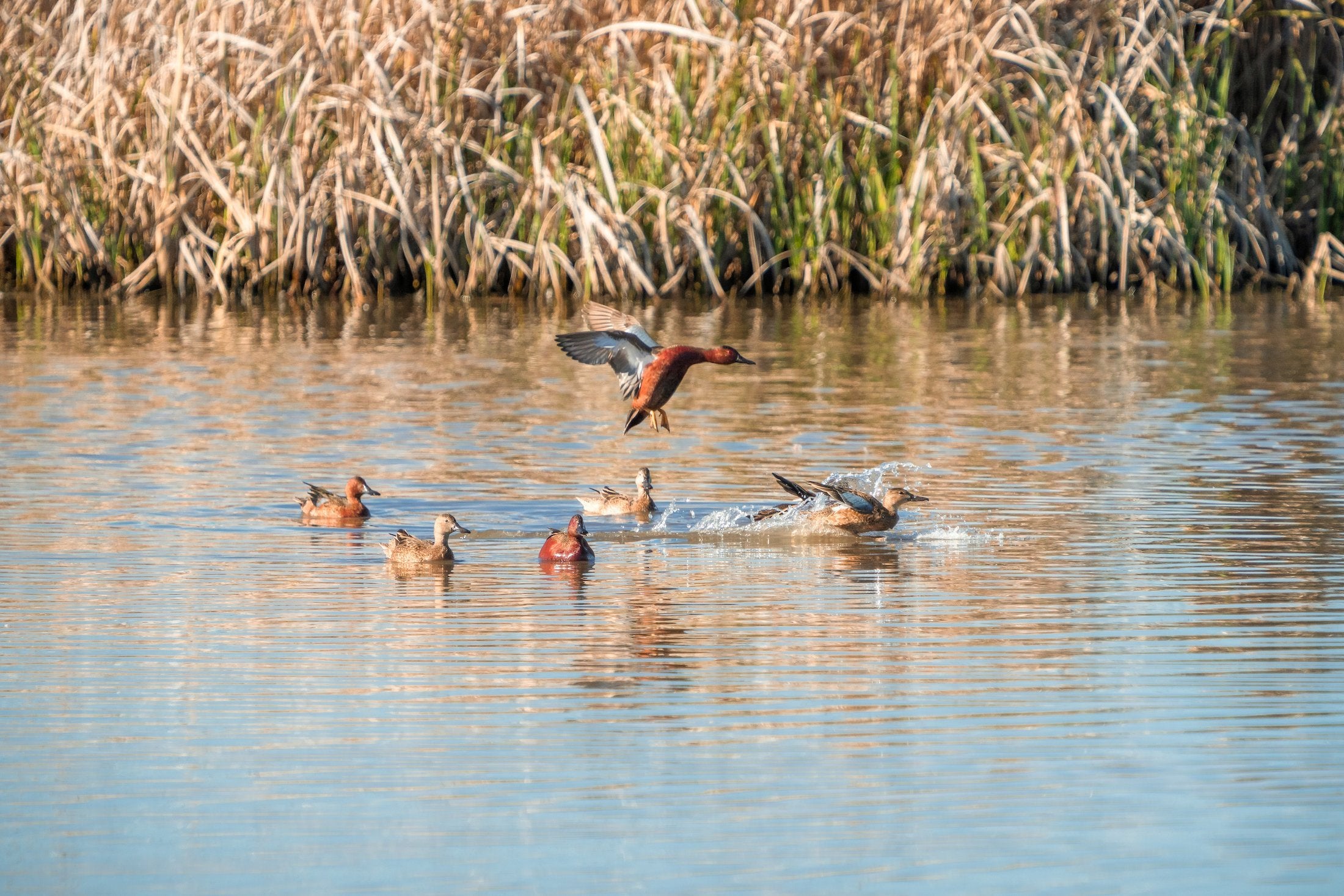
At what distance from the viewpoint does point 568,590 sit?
7.70m

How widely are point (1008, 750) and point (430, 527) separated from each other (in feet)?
14.4

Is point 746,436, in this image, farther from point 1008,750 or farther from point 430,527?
point 1008,750

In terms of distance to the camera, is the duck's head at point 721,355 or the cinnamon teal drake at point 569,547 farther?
the duck's head at point 721,355

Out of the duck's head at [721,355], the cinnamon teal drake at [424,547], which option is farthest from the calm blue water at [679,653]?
the duck's head at [721,355]

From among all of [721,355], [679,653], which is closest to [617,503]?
[721,355]

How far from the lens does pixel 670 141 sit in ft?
60.0

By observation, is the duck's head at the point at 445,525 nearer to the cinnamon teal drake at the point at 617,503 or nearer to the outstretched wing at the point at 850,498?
the cinnamon teal drake at the point at 617,503

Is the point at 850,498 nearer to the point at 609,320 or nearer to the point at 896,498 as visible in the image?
the point at 896,498

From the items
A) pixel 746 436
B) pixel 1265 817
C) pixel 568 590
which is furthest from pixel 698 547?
pixel 1265 817

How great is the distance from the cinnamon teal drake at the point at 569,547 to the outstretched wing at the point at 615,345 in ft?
3.14

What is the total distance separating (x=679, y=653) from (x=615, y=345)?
289 centimetres

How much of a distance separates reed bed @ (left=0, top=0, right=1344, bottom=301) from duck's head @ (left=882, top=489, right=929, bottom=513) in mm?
8821

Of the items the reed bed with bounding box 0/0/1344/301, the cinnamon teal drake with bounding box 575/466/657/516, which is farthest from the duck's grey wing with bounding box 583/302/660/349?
the reed bed with bounding box 0/0/1344/301

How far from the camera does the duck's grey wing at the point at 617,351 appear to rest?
9047 mm
